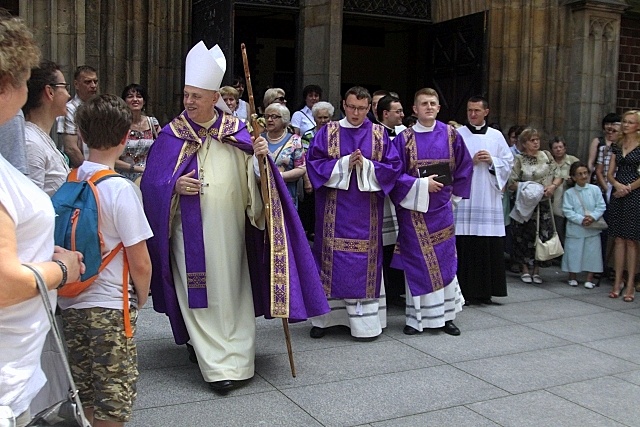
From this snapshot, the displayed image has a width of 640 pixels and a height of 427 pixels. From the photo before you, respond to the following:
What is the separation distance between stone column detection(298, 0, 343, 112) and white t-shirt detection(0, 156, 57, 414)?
7.44m

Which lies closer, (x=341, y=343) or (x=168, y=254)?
(x=168, y=254)

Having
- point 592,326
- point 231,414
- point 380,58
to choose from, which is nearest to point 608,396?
point 592,326

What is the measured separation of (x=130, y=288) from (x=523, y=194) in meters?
5.32

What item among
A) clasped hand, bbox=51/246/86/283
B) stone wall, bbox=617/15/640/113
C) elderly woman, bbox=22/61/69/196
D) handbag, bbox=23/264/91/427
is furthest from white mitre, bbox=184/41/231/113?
stone wall, bbox=617/15/640/113

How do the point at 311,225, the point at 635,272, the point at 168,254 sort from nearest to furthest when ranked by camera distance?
1. the point at 168,254
2. the point at 635,272
3. the point at 311,225

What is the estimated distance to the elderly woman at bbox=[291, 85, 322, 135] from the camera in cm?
786

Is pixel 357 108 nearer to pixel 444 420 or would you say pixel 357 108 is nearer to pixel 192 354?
pixel 192 354

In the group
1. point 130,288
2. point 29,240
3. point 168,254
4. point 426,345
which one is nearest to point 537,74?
point 426,345

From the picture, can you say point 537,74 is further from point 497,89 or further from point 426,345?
point 426,345

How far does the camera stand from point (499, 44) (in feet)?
32.0

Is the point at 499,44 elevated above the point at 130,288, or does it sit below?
above

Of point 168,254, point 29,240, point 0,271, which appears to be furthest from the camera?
point 168,254

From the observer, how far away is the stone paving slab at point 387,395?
3816 millimetres

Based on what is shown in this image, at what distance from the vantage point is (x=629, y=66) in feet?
35.4
